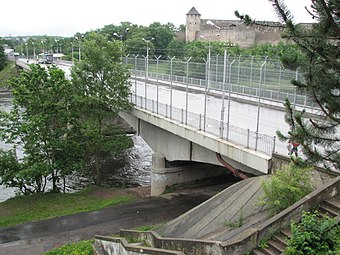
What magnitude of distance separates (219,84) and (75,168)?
11.6 m

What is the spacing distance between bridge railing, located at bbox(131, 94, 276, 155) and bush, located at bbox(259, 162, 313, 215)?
253cm

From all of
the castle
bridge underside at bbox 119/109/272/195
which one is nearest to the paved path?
bridge underside at bbox 119/109/272/195

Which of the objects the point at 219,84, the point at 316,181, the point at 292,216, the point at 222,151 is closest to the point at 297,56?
the point at 292,216

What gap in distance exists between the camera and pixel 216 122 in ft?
59.6

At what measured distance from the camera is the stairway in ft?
31.8

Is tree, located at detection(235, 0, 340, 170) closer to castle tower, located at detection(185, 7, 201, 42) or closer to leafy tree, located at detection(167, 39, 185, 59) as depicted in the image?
leafy tree, located at detection(167, 39, 185, 59)

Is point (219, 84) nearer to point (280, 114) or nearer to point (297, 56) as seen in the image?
point (280, 114)

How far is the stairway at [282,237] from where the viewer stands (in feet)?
31.8

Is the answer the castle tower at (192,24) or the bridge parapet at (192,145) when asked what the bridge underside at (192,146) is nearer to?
the bridge parapet at (192,145)

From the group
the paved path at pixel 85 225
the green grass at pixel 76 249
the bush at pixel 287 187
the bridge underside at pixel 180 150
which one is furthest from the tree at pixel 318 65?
the paved path at pixel 85 225

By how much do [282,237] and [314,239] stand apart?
129 centimetres

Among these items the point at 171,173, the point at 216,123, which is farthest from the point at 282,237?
the point at 171,173

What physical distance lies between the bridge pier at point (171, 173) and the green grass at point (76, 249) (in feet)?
29.7

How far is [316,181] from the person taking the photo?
12.3m
